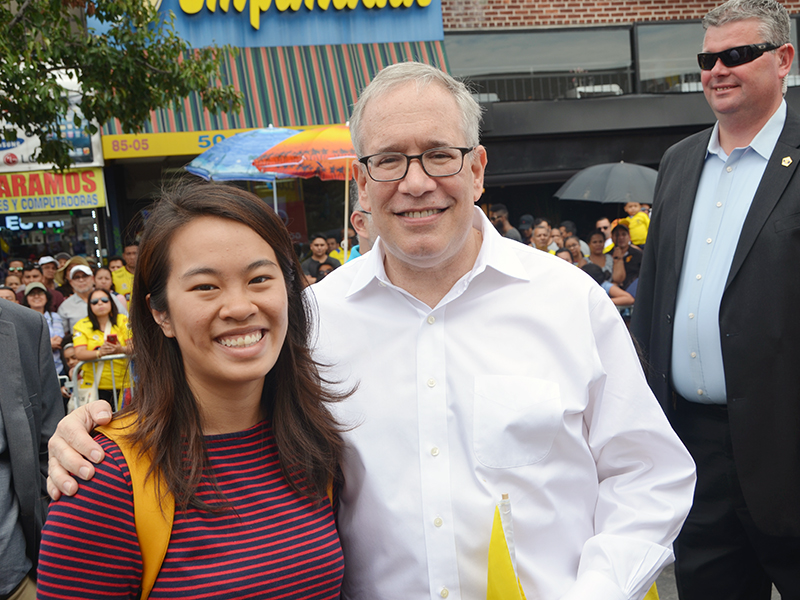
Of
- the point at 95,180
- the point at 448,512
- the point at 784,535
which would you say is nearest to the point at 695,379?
the point at 784,535

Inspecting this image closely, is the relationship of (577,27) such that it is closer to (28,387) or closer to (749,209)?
(749,209)

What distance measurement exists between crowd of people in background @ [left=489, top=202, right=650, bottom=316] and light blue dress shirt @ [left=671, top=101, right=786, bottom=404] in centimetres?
274

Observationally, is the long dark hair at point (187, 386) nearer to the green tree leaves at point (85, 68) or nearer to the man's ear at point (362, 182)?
the man's ear at point (362, 182)

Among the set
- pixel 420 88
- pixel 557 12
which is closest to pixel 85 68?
pixel 420 88

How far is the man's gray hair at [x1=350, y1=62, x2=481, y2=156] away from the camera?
204 cm

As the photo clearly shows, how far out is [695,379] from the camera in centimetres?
286

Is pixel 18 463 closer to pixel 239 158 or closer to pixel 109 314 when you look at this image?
pixel 109 314

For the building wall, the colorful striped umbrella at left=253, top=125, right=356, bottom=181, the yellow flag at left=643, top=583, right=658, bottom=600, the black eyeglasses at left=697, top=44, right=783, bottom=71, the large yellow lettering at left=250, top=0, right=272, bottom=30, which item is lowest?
the yellow flag at left=643, top=583, right=658, bottom=600

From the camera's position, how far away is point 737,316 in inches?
106

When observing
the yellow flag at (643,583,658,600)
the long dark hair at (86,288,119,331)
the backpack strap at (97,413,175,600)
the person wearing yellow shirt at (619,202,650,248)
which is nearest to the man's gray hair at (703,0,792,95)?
the yellow flag at (643,583,658,600)

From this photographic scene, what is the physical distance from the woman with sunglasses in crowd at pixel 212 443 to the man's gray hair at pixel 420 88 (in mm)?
467

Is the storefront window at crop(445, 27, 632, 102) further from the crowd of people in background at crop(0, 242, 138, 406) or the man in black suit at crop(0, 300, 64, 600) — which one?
the man in black suit at crop(0, 300, 64, 600)

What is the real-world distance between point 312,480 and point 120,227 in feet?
40.3

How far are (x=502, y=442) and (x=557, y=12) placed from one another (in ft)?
43.7
